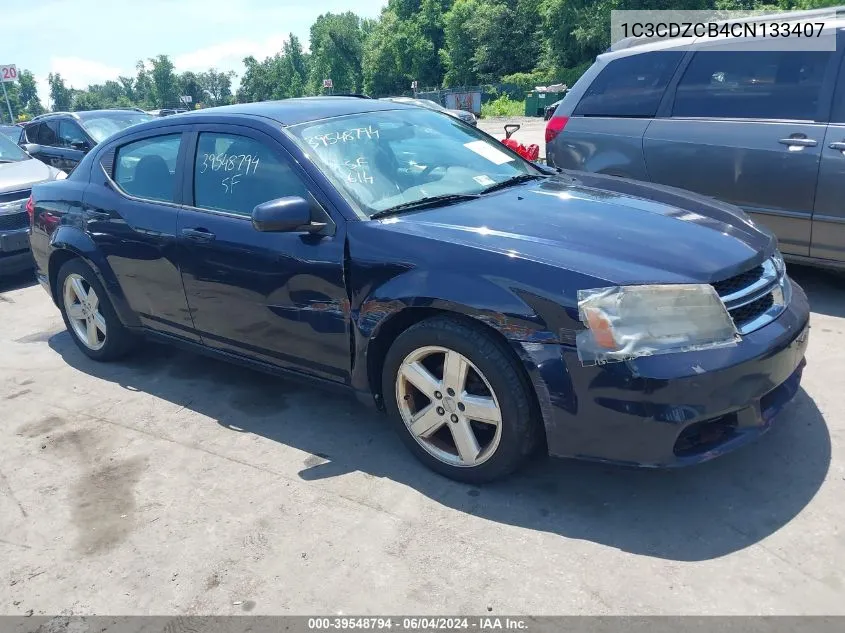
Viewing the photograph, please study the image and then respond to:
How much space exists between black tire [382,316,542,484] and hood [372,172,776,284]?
0.37m

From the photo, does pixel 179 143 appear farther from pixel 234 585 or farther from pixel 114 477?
pixel 234 585

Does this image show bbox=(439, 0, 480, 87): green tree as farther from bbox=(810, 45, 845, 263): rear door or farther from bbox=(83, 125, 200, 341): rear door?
bbox=(83, 125, 200, 341): rear door

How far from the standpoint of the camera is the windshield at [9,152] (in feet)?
27.7

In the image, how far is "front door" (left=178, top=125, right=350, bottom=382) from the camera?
3.39 m

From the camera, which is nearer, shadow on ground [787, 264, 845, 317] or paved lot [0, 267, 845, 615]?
paved lot [0, 267, 845, 615]

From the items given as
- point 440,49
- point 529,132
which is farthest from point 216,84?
point 529,132

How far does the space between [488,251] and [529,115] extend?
3801 cm

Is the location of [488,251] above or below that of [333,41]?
below

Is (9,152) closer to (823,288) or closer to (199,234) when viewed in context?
(199,234)

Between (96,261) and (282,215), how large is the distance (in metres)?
2.03

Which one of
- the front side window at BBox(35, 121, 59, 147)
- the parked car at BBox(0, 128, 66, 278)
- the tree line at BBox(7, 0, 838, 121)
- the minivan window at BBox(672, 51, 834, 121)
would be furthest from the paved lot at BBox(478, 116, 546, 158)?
the tree line at BBox(7, 0, 838, 121)

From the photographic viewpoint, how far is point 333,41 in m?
101

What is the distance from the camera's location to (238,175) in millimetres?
3787

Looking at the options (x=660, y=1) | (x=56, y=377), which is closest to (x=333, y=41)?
(x=660, y=1)
